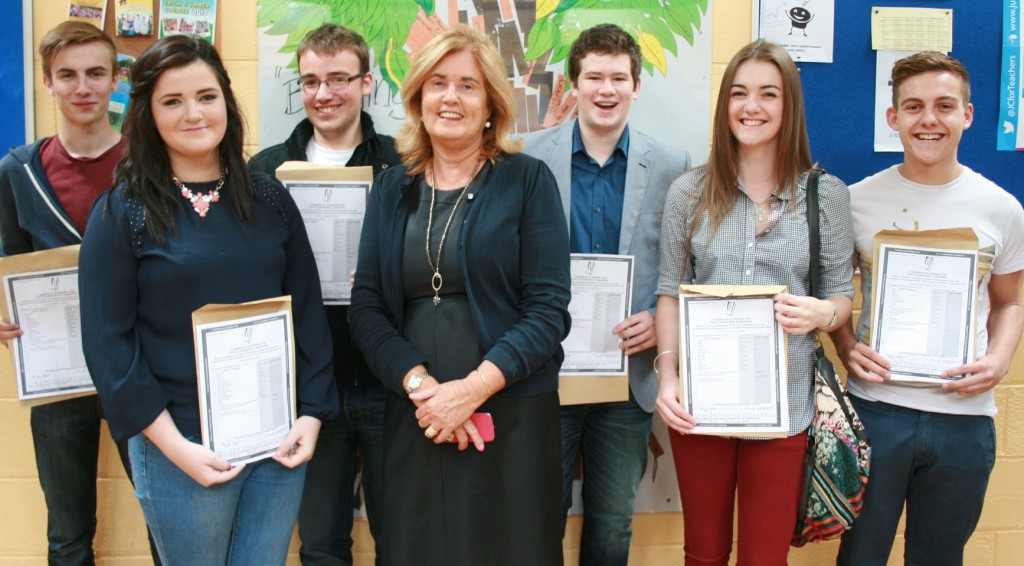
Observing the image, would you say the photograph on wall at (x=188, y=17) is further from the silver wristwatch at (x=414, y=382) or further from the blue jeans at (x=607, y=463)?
the blue jeans at (x=607, y=463)

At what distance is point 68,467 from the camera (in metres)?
2.40

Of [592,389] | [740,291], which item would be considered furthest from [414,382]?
[740,291]

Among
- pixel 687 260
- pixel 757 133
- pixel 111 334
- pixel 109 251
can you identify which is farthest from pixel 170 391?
pixel 757 133

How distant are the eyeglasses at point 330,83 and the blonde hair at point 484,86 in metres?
0.44

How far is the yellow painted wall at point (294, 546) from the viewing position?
265cm

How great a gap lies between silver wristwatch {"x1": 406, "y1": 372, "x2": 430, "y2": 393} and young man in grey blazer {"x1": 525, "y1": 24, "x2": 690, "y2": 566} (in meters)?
0.70

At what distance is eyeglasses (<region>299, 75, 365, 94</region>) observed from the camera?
7.64ft

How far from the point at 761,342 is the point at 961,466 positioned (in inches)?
25.9

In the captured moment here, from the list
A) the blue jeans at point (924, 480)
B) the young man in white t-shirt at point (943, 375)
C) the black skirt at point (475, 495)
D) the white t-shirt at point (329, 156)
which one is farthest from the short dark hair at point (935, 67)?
the white t-shirt at point (329, 156)

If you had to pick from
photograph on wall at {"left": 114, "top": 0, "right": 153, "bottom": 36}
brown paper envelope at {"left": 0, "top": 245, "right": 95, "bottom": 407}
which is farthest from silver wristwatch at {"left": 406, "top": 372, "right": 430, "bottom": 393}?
photograph on wall at {"left": 114, "top": 0, "right": 153, "bottom": 36}

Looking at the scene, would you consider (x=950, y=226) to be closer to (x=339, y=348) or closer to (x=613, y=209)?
(x=613, y=209)

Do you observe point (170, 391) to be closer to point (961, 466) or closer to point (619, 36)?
point (619, 36)

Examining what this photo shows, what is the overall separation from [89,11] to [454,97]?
1530 mm

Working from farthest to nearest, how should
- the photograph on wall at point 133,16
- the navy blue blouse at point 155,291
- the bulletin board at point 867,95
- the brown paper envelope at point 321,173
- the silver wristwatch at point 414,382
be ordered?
the bulletin board at point 867,95
the photograph on wall at point 133,16
the brown paper envelope at point 321,173
the silver wristwatch at point 414,382
the navy blue blouse at point 155,291
